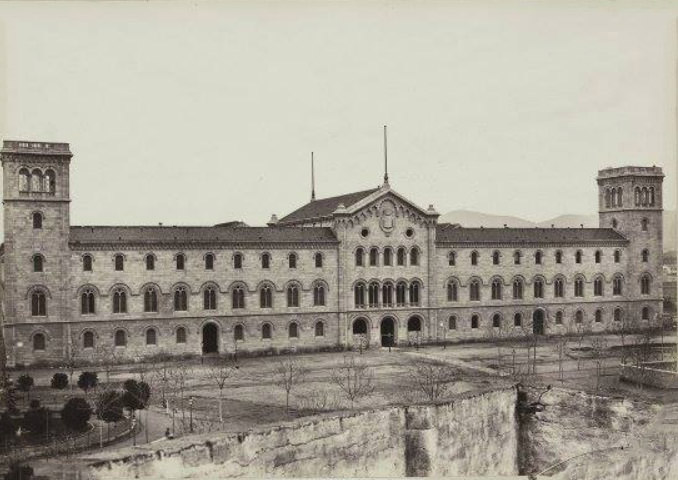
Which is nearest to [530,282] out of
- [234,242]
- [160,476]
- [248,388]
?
[234,242]

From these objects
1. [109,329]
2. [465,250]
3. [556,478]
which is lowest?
[556,478]

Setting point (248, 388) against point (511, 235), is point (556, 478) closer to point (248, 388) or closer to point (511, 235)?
point (248, 388)

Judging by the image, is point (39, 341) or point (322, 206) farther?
point (322, 206)

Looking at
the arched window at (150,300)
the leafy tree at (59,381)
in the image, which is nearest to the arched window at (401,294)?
the arched window at (150,300)

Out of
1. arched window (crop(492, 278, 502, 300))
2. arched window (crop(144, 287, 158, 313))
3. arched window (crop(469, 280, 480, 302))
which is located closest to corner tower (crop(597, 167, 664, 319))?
arched window (crop(492, 278, 502, 300))

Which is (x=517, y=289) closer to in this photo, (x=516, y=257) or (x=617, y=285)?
(x=516, y=257)

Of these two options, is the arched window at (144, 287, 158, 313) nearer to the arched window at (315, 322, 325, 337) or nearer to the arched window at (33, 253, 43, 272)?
the arched window at (33, 253, 43, 272)

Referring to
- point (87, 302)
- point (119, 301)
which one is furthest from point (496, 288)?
point (87, 302)
